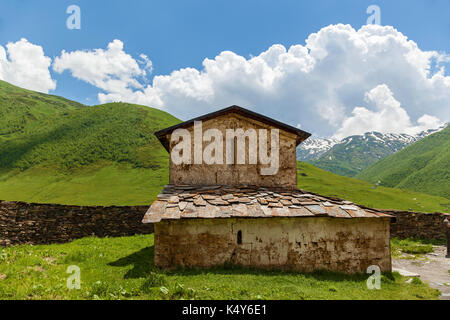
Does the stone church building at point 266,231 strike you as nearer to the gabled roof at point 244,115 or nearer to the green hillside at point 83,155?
the gabled roof at point 244,115

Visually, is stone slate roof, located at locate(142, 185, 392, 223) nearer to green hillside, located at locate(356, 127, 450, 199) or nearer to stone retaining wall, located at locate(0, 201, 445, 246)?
stone retaining wall, located at locate(0, 201, 445, 246)

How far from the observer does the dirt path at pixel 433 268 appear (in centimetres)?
868

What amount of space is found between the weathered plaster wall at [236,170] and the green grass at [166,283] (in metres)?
4.14

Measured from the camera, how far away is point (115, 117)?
96875 millimetres

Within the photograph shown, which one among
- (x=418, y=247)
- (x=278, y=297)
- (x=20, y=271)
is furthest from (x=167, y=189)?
(x=418, y=247)

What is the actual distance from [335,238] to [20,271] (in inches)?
426

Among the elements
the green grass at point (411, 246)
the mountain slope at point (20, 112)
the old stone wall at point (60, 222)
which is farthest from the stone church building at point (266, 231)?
the mountain slope at point (20, 112)

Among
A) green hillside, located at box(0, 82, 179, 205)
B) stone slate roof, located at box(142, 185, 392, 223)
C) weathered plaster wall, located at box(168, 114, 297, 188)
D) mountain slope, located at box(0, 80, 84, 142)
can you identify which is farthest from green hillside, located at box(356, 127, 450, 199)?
mountain slope, located at box(0, 80, 84, 142)

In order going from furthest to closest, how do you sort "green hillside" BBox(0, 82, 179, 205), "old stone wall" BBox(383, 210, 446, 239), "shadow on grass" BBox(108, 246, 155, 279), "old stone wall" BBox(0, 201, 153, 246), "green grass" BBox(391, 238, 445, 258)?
"green hillside" BBox(0, 82, 179, 205) < "old stone wall" BBox(383, 210, 446, 239) < "green grass" BBox(391, 238, 445, 258) < "old stone wall" BBox(0, 201, 153, 246) < "shadow on grass" BBox(108, 246, 155, 279)

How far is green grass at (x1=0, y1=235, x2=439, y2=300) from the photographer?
21.1 feet

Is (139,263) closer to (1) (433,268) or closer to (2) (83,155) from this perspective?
(1) (433,268)

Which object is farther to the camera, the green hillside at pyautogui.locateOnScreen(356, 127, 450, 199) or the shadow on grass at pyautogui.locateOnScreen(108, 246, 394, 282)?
the green hillside at pyautogui.locateOnScreen(356, 127, 450, 199)

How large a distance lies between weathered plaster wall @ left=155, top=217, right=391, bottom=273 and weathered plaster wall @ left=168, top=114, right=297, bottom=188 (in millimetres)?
3328
